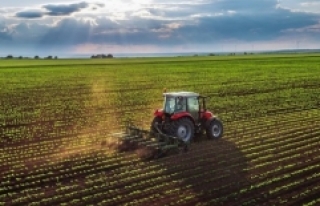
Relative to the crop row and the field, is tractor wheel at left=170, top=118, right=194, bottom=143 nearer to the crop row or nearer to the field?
the field

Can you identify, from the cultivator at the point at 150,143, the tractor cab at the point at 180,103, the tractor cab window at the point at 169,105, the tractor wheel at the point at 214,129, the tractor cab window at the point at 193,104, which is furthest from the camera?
the tractor wheel at the point at 214,129

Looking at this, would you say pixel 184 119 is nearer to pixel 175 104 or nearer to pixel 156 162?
pixel 175 104

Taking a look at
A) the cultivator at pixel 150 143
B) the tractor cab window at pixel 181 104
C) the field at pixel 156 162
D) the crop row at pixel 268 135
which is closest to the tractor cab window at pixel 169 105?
the tractor cab window at pixel 181 104

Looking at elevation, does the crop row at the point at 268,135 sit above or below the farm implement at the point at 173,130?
below

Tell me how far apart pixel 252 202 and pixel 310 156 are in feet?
15.2

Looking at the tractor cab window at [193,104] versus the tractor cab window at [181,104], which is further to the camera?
the tractor cab window at [193,104]

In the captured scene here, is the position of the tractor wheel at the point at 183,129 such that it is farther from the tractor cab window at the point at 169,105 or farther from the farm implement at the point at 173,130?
the tractor cab window at the point at 169,105

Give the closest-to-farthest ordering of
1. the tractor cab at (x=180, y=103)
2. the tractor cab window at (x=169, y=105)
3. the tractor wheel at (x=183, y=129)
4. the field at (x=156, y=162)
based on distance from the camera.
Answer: the field at (x=156, y=162)
the tractor wheel at (x=183, y=129)
the tractor cab at (x=180, y=103)
the tractor cab window at (x=169, y=105)

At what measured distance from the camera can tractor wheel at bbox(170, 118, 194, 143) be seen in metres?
15.4

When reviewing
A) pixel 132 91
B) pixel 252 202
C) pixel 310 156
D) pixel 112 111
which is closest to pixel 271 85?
pixel 132 91

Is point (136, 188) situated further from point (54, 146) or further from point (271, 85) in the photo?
point (271, 85)

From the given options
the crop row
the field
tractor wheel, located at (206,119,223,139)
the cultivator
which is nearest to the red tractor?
tractor wheel, located at (206,119,223,139)

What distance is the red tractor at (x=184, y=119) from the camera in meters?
15.5

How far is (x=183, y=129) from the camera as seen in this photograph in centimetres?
1560
